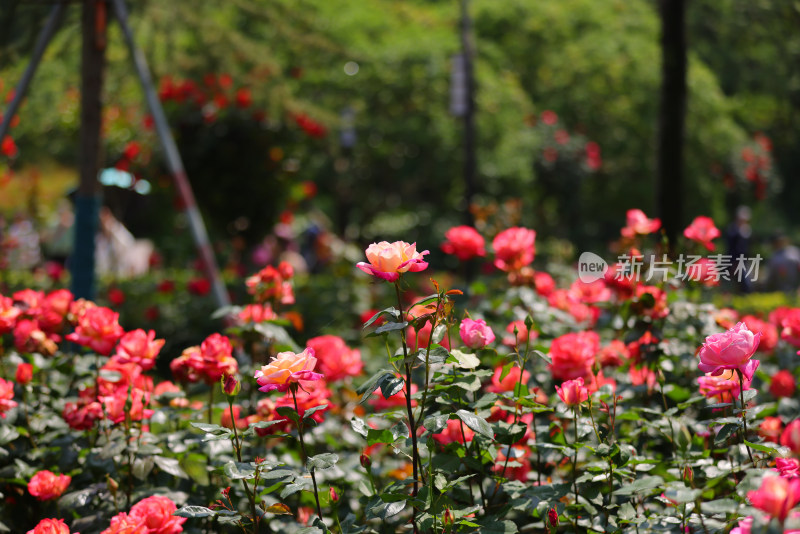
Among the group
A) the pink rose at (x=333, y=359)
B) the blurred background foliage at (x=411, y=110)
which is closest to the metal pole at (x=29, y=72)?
the blurred background foliage at (x=411, y=110)

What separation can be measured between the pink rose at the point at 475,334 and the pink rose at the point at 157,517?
0.68 metres

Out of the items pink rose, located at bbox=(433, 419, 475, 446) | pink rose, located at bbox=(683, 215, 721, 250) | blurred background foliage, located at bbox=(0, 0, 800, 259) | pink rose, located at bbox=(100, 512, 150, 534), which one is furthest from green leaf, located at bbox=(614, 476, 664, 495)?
blurred background foliage, located at bbox=(0, 0, 800, 259)

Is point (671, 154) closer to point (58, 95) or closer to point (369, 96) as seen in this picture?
point (58, 95)

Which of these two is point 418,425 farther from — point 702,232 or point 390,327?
point 702,232

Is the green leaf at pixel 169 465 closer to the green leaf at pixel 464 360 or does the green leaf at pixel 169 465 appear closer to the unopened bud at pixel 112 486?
the unopened bud at pixel 112 486

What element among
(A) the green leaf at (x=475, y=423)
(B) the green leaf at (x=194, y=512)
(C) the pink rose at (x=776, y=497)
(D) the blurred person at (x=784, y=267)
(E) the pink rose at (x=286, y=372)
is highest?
(C) the pink rose at (x=776, y=497)

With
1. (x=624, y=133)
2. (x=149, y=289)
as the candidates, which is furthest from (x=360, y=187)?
(x=149, y=289)

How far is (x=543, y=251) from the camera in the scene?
Result: 11.7m

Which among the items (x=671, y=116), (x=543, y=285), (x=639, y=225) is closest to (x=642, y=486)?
(x=639, y=225)

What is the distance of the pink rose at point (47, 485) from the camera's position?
5.80 ft

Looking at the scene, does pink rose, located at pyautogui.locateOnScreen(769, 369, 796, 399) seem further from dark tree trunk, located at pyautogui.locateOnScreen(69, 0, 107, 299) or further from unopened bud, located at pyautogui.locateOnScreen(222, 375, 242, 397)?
dark tree trunk, located at pyautogui.locateOnScreen(69, 0, 107, 299)

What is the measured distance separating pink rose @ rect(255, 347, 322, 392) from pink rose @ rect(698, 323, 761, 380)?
A: 0.69 metres

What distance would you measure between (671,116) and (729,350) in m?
4.59

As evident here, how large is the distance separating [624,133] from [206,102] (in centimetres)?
1273
